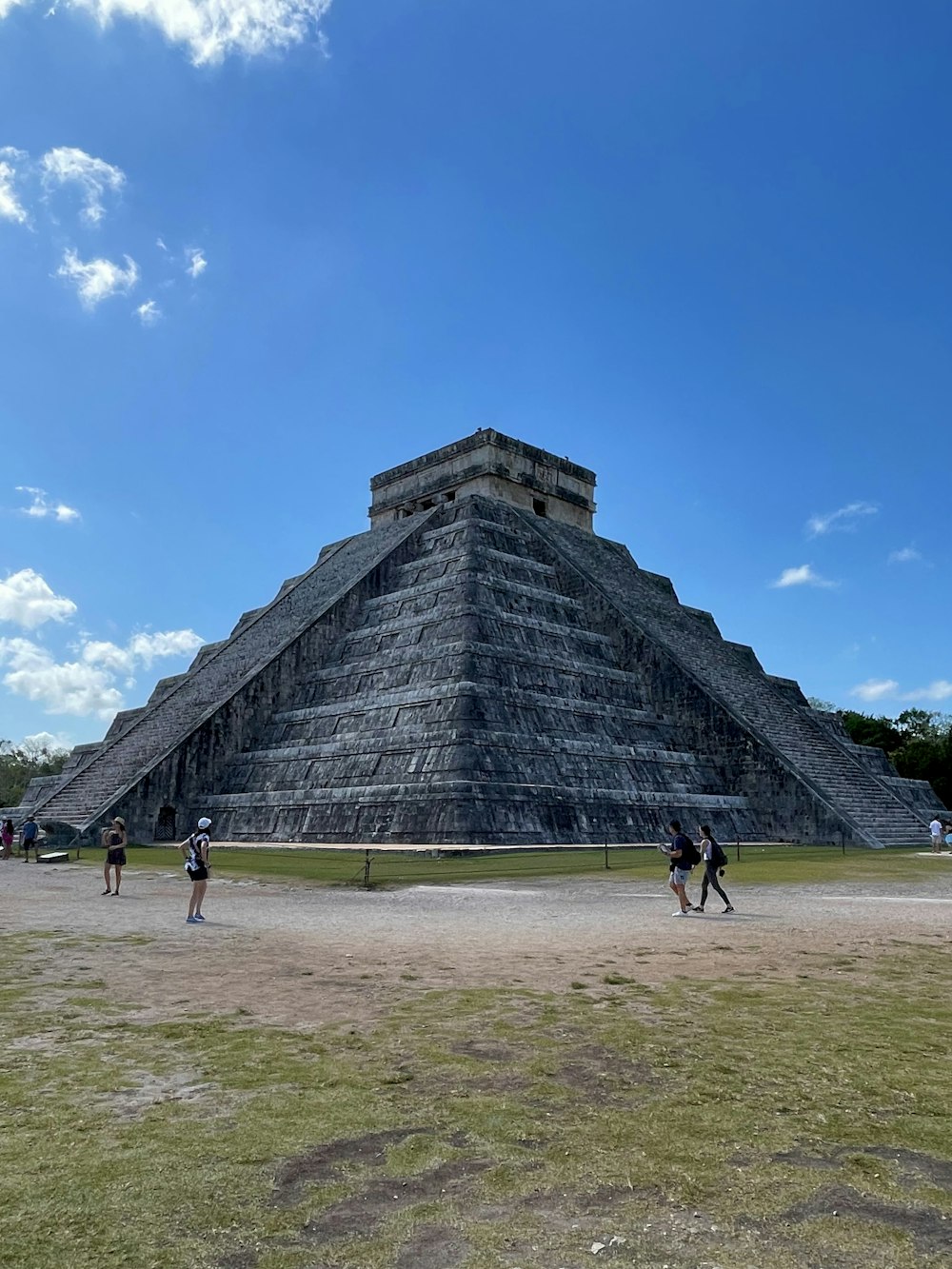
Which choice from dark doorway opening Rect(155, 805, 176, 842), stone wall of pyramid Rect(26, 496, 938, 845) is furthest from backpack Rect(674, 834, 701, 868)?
dark doorway opening Rect(155, 805, 176, 842)

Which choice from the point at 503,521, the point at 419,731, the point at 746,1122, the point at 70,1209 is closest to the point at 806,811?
the point at 419,731

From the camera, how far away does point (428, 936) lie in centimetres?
873

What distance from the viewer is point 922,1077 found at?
13.7ft

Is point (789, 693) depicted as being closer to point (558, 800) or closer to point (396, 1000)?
point (558, 800)

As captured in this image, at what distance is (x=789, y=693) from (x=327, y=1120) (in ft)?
103

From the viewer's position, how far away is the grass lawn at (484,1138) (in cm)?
271

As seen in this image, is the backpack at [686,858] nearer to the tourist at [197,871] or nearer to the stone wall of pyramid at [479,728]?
the tourist at [197,871]

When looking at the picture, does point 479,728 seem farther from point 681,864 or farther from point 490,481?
point 490,481

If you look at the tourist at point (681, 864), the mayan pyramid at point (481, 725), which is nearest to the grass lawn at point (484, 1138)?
the tourist at point (681, 864)

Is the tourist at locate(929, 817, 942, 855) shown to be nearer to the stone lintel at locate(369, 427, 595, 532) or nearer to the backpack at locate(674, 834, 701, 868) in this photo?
the backpack at locate(674, 834, 701, 868)

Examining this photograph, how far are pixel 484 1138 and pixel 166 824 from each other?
70.3ft

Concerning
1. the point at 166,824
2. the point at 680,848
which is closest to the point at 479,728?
the point at 166,824

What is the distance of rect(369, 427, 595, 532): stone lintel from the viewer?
107ft

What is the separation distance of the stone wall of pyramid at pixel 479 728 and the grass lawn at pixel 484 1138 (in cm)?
1328
